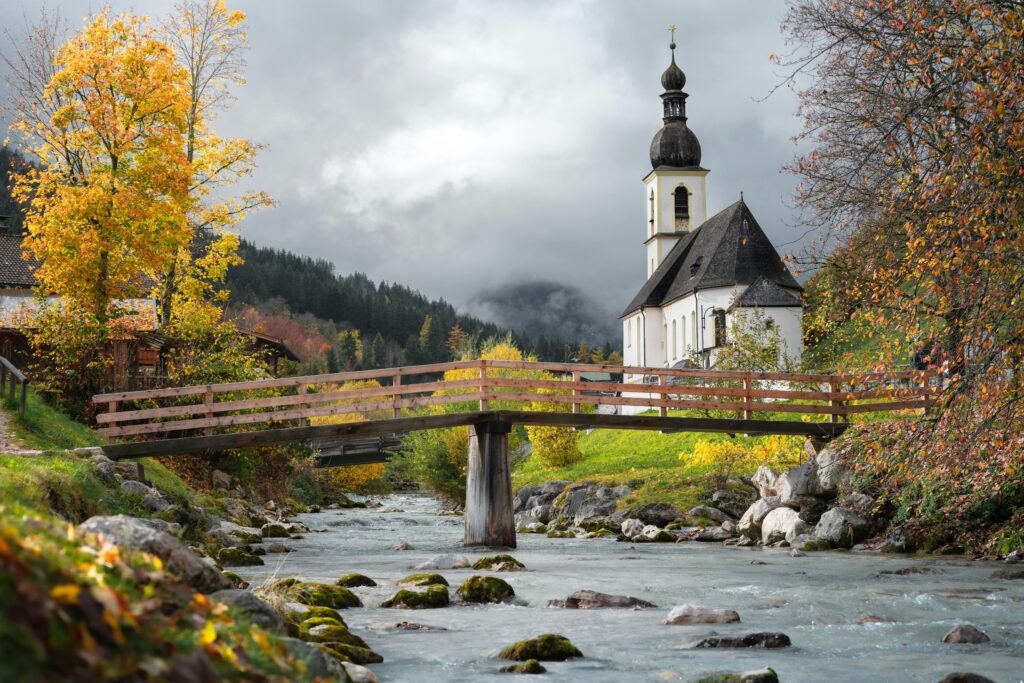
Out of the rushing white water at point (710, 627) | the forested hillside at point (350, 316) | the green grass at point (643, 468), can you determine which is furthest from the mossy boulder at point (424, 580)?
the forested hillside at point (350, 316)

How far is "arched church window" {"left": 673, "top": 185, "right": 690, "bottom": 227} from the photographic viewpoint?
7544 centimetres

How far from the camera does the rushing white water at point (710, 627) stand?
27.4ft

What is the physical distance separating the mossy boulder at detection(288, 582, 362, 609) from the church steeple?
68.0 metres

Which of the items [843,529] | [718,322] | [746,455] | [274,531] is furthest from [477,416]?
[718,322]

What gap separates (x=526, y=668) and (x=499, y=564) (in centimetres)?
844

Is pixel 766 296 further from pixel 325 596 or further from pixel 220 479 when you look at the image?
pixel 325 596

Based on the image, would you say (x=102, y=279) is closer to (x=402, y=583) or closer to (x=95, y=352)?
(x=95, y=352)

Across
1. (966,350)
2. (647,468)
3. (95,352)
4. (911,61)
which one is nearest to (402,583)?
(966,350)

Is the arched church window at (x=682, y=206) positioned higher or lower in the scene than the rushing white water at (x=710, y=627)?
higher

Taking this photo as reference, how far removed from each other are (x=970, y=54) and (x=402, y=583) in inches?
381

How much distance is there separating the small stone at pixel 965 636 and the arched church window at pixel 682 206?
Answer: 6712cm

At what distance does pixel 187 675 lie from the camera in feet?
9.77

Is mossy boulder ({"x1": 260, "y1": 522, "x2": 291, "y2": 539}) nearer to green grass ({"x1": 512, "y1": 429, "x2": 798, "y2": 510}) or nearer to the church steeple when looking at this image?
green grass ({"x1": 512, "y1": 429, "x2": 798, "y2": 510})

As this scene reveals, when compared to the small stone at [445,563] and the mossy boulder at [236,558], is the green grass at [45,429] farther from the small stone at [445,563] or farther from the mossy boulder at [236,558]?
the small stone at [445,563]
